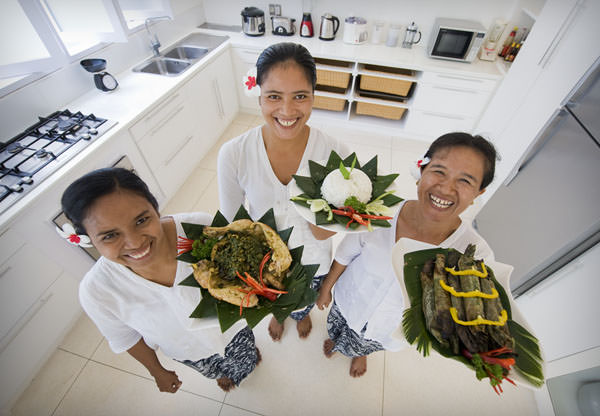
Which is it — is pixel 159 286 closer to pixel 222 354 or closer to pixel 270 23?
pixel 222 354

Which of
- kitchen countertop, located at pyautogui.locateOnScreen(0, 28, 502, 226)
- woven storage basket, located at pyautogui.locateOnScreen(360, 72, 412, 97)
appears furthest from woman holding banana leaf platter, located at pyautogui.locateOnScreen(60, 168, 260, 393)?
woven storage basket, located at pyautogui.locateOnScreen(360, 72, 412, 97)

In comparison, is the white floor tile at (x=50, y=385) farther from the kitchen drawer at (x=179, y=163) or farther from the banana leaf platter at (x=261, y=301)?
the banana leaf platter at (x=261, y=301)

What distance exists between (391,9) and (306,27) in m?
0.99

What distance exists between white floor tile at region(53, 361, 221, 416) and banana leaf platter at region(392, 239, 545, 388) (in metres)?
1.46

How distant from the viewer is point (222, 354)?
119cm

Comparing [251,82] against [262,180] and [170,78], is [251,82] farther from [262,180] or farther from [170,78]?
[170,78]

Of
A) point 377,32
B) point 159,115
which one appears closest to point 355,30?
point 377,32

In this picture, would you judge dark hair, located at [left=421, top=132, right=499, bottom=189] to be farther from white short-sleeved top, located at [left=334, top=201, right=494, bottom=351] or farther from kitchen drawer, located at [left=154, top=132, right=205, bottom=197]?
kitchen drawer, located at [left=154, top=132, right=205, bottom=197]

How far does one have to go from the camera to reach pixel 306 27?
122 inches

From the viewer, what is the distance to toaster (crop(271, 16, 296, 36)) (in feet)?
10.4

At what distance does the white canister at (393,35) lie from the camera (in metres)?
2.95

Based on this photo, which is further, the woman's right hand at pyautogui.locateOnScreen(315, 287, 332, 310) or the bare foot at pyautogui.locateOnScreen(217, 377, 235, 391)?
the bare foot at pyautogui.locateOnScreen(217, 377, 235, 391)

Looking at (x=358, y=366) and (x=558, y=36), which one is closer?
(x=358, y=366)

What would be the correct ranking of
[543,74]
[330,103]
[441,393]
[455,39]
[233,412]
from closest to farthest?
1. [233,412]
2. [441,393]
3. [543,74]
4. [455,39]
5. [330,103]
